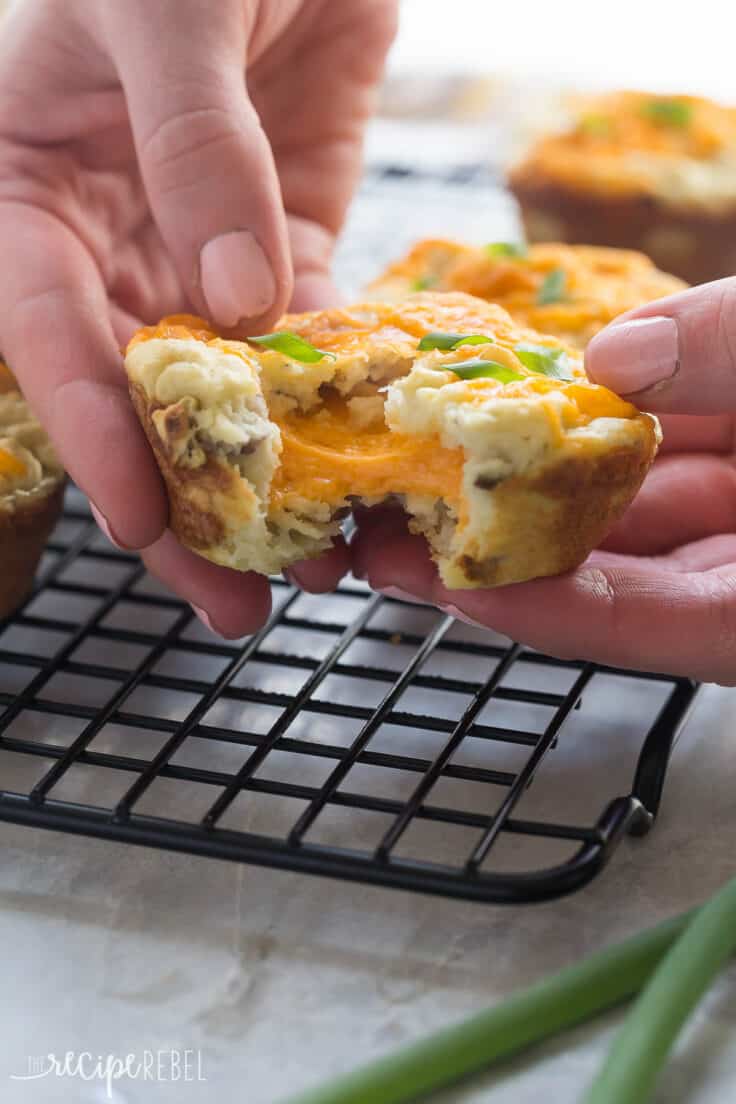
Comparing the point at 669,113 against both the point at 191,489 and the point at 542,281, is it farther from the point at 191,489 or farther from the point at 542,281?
the point at 191,489

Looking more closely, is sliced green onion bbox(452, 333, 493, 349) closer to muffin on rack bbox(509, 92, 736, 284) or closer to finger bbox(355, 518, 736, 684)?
finger bbox(355, 518, 736, 684)

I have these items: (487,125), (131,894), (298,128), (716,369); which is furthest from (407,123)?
(131,894)

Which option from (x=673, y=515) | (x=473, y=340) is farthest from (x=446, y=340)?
(x=673, y=515)

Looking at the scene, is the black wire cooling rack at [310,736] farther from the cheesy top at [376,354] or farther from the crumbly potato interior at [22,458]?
the cheesy top at [376,354]

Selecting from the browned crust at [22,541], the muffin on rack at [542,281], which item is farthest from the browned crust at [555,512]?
the muffin on rack at [542,281]

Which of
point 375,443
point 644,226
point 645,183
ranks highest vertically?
point 375,443

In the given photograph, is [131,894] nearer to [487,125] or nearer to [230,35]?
[230,35]
